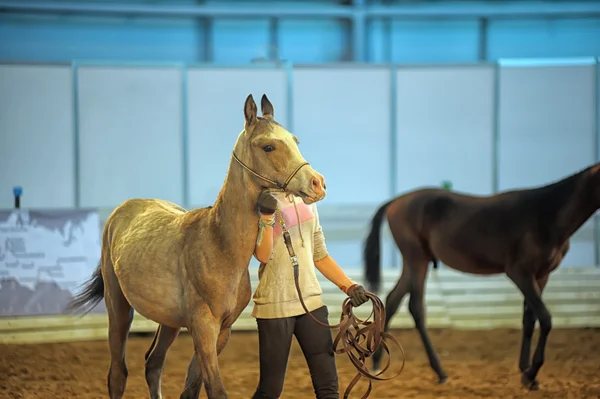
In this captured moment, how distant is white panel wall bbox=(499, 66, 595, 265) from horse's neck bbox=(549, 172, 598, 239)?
4.32 meters

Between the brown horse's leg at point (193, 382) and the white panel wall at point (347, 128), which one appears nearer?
the brown horse's leg at point (193, 382)

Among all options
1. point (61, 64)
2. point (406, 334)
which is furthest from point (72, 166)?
point (406, 334)

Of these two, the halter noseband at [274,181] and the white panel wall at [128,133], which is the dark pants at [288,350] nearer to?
the halter noseband at [274,181]

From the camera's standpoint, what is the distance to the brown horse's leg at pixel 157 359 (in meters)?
4.37

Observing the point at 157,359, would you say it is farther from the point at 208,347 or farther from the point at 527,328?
the point at 527,328

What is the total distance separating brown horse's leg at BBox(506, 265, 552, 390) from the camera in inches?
230

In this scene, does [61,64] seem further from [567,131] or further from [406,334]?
[567,131]

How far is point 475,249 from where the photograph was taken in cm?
654

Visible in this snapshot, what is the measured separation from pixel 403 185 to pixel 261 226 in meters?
7.08

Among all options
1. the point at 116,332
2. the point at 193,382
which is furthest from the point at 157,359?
the point at 193,382

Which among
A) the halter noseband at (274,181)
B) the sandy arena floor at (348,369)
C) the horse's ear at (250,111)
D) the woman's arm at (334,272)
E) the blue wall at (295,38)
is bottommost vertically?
the sandy arena floor at (348,369)

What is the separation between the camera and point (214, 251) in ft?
11.5

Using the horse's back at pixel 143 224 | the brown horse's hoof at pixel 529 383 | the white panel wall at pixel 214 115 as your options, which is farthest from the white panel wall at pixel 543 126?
the horse's back at pixel 143 224

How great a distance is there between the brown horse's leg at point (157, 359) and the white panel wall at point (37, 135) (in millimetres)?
5662
